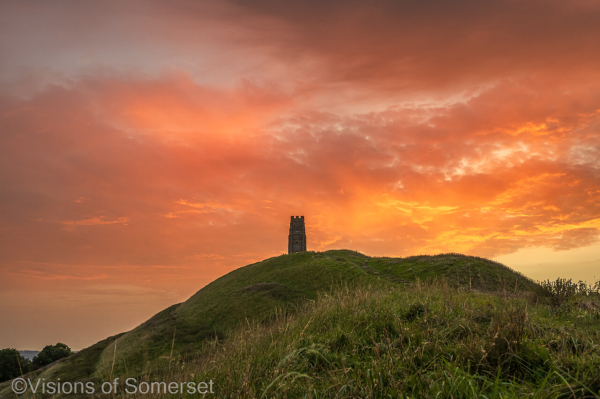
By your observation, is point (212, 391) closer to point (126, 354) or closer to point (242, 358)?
point (242, 358)

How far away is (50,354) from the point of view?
176 feet

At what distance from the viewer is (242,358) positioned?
294 inches

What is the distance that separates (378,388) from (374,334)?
2.94 metres

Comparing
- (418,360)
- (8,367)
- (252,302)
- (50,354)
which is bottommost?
(8,367)

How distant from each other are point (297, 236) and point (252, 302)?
247 ft

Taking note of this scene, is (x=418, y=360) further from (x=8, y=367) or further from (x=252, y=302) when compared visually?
(x=8, y=367)

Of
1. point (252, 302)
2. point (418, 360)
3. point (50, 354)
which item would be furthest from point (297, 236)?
point (418, 360)

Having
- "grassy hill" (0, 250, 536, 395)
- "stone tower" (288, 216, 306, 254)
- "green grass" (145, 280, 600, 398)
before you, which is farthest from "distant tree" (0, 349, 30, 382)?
"stone tower" (288, 216, 306, 254)

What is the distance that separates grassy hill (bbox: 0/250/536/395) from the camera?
94.1 feet

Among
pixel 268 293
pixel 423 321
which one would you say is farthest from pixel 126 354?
pixel 423 321

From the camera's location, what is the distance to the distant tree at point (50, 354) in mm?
51969

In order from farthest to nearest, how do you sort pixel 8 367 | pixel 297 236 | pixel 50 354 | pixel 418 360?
1. pixel 297 236
2. pixel 50 354
3. pixel 8 367
4. pixel 418 360

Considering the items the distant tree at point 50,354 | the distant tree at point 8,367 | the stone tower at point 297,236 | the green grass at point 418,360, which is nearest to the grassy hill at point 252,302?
the green grass at point 418,360

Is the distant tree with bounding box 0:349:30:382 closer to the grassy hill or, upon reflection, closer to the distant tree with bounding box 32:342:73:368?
the distant tree with bounding box 32:342:73:368
